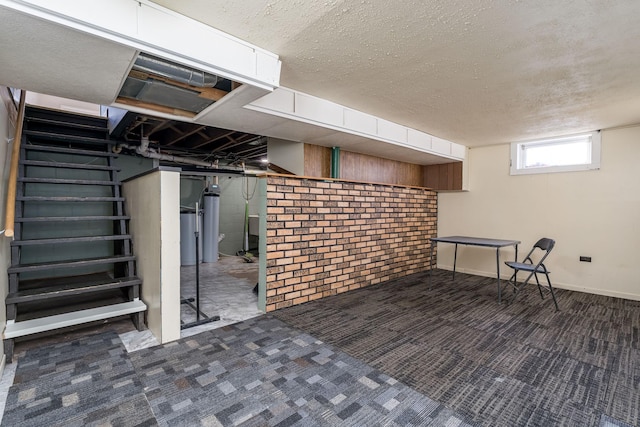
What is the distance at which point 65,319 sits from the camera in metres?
2.50

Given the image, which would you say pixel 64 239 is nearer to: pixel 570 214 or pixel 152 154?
pixel 152 154

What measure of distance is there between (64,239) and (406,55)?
333 cm

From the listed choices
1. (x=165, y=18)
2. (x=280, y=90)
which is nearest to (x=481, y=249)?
(x=280, y=90)

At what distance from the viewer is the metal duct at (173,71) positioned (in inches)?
74.4

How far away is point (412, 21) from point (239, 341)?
273cm

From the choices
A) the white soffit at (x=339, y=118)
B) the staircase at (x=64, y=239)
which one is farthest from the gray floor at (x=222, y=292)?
the white soffit at (x=339, y=118)

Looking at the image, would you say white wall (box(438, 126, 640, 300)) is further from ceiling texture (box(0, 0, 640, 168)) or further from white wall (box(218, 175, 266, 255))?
white wall (box(218, 175, 266, 255))

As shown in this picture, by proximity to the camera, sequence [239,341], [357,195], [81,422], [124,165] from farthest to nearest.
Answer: [124,165] → [357,195] → [239,341] → [81,422]

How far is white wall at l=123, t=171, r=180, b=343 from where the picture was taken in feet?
8.39

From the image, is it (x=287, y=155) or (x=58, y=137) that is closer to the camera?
(x=58, y=137)

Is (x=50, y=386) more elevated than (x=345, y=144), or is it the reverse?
(x=345, y=144)

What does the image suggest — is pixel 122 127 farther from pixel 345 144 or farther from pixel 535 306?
pixel 535 306

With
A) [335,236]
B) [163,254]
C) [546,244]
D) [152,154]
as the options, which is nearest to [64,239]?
[163,254]

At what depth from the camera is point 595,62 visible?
2.23 metres
